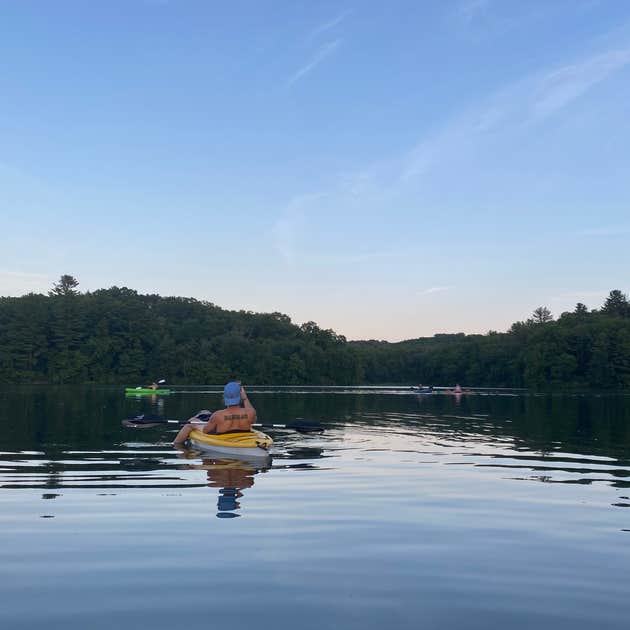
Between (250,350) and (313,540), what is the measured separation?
147199 millimetres

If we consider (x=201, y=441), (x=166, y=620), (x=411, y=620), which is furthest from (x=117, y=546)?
(x=201, y=441)

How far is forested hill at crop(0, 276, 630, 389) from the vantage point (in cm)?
13588

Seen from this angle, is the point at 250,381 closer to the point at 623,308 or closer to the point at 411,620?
the point at 623,308

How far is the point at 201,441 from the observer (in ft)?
76.4

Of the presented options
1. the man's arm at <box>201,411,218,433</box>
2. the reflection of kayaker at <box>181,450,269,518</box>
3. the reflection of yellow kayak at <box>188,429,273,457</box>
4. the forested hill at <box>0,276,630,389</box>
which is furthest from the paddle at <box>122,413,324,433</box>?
the forested hill at <box>0,276,630,389</box>

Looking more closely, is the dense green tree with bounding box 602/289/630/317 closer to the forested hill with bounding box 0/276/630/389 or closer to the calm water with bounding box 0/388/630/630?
the forested hill with bounding box 0/276/630/389

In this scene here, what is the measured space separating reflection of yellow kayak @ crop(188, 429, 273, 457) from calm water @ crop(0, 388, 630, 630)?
1.94ft

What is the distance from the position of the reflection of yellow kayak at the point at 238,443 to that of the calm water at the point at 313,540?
590mm

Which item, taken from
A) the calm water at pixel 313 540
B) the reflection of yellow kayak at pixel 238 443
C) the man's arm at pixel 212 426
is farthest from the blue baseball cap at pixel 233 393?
the calm water at pixel 313 540

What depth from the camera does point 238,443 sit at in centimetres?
2198

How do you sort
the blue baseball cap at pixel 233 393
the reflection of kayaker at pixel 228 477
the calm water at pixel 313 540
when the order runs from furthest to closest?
the blue baseball cap at pixel 233 393, the reflection of kayaker at pixel 228 477, the calm water at pixel 313 540

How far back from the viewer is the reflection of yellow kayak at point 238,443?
21578mm

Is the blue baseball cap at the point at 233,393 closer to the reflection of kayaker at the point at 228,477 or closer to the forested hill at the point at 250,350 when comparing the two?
→ the reflection of kayaker at the point at 228,477

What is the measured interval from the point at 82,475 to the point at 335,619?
12.1 m
